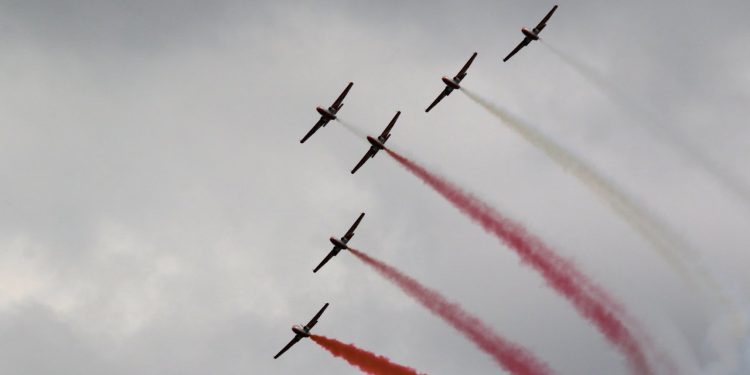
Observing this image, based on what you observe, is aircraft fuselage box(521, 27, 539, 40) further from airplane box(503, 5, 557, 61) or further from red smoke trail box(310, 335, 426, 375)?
red smoke trail box(310, 335, 426, 375)

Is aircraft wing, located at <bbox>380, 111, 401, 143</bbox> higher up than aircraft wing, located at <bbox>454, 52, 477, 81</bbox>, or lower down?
lower down

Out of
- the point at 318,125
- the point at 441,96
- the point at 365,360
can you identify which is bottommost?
the point at 365,360

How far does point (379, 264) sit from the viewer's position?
350 ft

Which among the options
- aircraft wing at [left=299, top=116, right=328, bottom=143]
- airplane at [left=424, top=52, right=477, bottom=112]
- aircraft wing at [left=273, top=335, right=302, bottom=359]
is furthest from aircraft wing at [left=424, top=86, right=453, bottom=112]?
aircraft wing at [left=273, top=335, right=302, bottom=359]

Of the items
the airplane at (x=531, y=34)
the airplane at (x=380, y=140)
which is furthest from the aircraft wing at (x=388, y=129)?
the airplane at (x=531, y=34)

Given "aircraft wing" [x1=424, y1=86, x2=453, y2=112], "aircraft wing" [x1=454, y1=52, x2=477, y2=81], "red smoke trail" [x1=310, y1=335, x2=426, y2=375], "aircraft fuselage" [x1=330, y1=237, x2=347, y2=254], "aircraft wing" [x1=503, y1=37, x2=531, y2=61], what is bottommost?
"red smoke trail" [x1=310, y1=335, x2=426, y2=375]

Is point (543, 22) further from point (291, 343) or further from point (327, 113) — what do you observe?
point (291, 343)

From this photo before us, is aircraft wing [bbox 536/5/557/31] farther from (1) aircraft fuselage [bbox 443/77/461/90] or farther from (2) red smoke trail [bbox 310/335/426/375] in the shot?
(2) red smoke trail [bbox 310/335/426/375]

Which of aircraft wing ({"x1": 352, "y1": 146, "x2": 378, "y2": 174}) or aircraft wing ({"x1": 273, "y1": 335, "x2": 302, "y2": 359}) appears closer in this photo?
aircraft wing ({"x1": 352, "y1": 146, "x2": 378, "y2": 174})

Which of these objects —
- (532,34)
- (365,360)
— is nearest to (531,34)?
(532,34)

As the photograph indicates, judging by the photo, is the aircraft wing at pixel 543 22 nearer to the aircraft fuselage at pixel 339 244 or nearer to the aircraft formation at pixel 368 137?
the aircraft formation at pixel 368 137

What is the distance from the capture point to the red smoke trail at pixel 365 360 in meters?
100

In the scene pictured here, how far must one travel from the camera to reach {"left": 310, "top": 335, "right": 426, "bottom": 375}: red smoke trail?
100 metres

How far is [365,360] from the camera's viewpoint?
334ft
